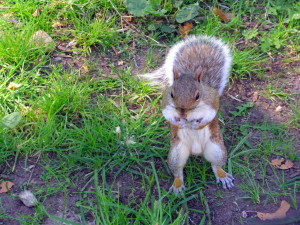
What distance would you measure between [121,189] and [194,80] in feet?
2.05

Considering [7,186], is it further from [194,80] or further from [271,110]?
[271,110]

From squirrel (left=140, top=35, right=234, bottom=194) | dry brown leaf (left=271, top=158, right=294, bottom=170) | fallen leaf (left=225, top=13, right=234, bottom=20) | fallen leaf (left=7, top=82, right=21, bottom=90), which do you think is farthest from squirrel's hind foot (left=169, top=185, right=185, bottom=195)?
fallen leaf (left=225, top=13, right=234, bottom=20)

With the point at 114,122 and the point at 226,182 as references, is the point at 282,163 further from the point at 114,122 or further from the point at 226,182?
the point at 114,122

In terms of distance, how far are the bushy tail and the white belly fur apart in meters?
0.55

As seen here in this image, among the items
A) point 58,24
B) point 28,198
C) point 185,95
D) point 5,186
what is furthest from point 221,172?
point 58,24

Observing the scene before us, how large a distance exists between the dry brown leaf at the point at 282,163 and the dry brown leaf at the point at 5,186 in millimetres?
1284

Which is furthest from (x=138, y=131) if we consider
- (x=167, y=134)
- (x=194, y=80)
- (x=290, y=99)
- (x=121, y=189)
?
(x=290, y=99)

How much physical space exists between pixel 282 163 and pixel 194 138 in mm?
523

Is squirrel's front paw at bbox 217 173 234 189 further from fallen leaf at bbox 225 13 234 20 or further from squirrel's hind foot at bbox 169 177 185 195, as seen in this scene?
fallen leaf at bbox 225 13 234 20

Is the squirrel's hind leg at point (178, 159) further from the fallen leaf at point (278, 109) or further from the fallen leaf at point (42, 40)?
the fallen leaf at point (42, 40)

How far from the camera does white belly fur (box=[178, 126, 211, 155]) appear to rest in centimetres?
170

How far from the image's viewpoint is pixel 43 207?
1.75 metres

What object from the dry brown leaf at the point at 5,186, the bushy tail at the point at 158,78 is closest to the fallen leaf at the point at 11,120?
the dry brown leaf at the point at 5,186

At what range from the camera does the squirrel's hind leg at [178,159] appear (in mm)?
1725
